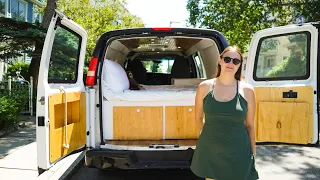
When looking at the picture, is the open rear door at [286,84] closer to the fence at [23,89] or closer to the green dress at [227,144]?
the green dress at [227,144]

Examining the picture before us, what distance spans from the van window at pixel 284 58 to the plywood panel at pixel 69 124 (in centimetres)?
219

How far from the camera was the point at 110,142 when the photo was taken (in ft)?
14.2

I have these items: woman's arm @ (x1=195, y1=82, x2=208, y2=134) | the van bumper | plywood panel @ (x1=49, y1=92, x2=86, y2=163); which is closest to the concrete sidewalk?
plywood panel @ (x1=49, y1=92, x2=86, y2=163)

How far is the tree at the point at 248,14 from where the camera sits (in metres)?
14.6

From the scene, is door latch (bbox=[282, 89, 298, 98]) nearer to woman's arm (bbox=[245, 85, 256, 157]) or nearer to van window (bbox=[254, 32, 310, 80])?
van window (bbox=[254, 32, 310, 80])

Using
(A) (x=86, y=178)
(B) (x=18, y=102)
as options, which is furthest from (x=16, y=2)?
(A) (x=86, y=178)

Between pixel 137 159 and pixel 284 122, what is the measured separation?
5.79ft

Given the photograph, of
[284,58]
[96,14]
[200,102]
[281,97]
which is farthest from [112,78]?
[96,14]

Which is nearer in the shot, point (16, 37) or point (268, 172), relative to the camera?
point (268, 172)

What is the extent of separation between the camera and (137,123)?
449cm

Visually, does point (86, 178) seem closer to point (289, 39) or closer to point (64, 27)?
point (64, 27)

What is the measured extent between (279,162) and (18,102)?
617 cm

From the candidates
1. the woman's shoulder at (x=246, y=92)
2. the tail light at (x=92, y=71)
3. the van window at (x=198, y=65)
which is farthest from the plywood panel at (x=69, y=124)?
the van window at (x=198, y=65)

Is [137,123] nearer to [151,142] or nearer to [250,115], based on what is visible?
[151,142]
